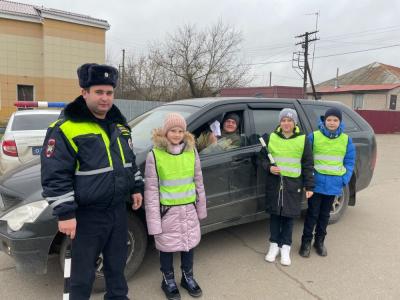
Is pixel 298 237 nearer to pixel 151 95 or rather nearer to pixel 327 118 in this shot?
pixel 327 118

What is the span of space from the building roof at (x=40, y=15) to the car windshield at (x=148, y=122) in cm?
2268

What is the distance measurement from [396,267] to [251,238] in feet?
5.30

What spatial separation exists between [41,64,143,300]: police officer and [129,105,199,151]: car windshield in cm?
92

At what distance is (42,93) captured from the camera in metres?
24.7

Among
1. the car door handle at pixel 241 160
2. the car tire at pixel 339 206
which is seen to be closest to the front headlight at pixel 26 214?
the car door handle at pixel 241 160

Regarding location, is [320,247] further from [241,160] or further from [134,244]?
[134,244]

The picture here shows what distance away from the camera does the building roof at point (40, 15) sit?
22.9 metres

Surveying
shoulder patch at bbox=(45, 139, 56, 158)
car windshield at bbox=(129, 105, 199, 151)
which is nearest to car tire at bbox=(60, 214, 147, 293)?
car windshield at bbox=(129, 105, 199, 151)

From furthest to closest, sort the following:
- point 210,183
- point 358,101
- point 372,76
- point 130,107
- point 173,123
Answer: point 372,76 → point 358,101 → point 130,107 → point 210,183 → point 173,123

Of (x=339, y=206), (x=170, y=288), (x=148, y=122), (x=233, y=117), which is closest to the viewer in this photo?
(x=170, y=288)

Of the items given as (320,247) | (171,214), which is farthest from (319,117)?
(171,214)

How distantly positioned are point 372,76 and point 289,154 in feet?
156

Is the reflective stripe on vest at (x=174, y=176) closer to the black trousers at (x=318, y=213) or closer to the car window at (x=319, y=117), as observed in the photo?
the black trousers at (x=318, y=213)

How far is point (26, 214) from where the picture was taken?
2.72 m
